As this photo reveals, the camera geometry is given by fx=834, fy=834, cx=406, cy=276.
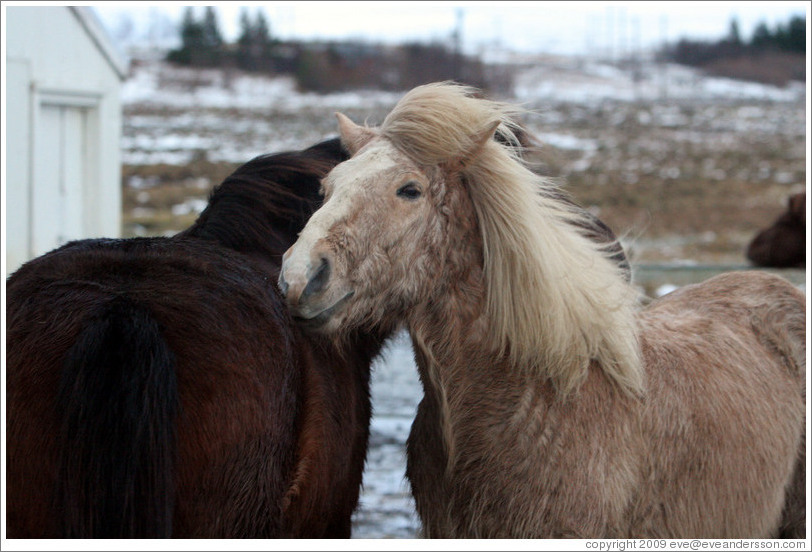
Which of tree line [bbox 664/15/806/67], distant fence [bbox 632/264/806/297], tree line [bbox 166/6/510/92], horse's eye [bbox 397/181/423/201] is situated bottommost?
distant fence [bbox 632/264/806/297]

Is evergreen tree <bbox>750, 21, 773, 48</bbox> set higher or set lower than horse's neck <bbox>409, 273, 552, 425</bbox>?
higher

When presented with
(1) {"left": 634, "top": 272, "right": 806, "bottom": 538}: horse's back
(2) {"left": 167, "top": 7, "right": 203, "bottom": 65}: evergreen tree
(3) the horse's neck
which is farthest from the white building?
(2) {"left": 167, "top": 7, "right": 203, "bottom": 65}: evergreen tree

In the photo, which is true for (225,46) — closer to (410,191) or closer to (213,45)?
(213,45)

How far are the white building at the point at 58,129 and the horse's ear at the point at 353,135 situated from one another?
6.10 meters

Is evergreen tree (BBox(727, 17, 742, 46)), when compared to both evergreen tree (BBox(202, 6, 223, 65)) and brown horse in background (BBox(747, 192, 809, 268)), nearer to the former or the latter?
evergreen tree (BBox(202, 6, 223, 65))

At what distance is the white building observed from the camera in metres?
8.16

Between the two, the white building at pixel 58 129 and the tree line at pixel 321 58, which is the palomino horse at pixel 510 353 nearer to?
the white building at pixel 58 129

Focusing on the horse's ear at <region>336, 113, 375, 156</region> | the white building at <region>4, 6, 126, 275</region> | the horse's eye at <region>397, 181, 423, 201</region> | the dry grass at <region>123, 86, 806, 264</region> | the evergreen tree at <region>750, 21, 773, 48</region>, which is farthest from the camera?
the evergreen tree at <region>750, 21, 773, 48</region>

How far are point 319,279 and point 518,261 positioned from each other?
0.66 m

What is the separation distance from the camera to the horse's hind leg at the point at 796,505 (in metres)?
3.23

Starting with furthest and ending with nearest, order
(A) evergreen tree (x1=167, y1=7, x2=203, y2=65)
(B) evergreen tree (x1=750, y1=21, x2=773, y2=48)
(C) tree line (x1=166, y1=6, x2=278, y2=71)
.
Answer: (B) evergreen tree (x1=750, y1=21, x2=773, y2=48)
(C) tree line (x1=166, y1=6, x2=278, y2=71)
(A) evergreen tree (x1=167, y1=7, x2=203, y2=65)

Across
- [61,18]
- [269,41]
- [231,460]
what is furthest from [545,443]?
[269,41]

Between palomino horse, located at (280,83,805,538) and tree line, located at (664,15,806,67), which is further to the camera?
tree line, located at (664,15,806,67)

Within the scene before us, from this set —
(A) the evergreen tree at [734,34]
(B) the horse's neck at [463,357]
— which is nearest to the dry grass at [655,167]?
(A) the evergreen tree at [734,34]
